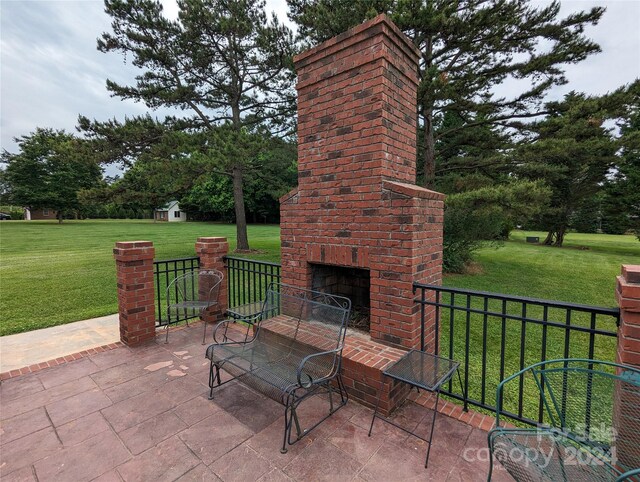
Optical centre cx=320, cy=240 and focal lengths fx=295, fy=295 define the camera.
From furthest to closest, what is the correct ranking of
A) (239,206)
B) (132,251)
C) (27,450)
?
(239,206) < (132,251) < (27,450)

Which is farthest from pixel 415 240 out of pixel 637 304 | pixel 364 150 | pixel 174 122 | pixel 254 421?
pixel 174 122

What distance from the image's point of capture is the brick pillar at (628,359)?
4.69 ft

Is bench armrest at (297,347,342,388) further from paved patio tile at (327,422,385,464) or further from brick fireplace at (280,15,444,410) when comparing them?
paved patio tile at (327,422,385,464)

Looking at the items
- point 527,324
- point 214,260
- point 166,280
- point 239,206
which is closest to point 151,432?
point 214,260

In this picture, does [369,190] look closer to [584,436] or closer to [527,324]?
[584,436]

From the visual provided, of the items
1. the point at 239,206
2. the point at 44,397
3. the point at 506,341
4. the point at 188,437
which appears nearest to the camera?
the point at 188,437

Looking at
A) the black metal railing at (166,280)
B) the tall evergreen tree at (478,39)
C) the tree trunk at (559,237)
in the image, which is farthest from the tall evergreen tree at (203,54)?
the tree trunk at (559,237)

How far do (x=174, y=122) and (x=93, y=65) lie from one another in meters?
2.82

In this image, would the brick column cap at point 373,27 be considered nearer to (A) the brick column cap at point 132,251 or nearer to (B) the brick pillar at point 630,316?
(B) the brick pillar at point 630,316

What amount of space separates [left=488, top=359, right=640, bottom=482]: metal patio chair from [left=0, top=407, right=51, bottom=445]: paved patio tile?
3.10 meters

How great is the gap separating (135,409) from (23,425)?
76cm

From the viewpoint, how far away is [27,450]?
78.7 inches

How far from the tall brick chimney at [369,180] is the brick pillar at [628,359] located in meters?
1.29

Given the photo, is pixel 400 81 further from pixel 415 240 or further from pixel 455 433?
pixel 455 433
